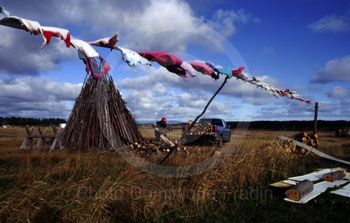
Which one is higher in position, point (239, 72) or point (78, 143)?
point (239, 72)

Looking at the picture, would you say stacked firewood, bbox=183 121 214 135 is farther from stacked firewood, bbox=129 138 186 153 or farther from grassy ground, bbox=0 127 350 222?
grassy ground, bbox=0 127 350 222

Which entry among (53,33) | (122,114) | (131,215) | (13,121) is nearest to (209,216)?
(131,215)

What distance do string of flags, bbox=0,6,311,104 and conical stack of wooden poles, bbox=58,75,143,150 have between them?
484 cm

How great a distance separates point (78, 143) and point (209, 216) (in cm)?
680

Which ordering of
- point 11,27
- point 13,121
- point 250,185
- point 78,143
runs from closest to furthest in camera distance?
point 11,27, point 250,185, point 78,143, point 13,121

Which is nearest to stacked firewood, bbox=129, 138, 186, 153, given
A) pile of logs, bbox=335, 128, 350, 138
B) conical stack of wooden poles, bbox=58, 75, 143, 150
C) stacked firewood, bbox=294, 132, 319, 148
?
conical stack of wooden poles, bbox=58, 75, 143, 150

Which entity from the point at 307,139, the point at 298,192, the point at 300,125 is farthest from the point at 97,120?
the point at 300,125

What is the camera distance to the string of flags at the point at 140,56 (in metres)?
2.93

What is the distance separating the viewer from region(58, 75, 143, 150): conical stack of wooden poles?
873 cm

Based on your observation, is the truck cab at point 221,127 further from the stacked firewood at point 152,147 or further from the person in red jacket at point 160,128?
the stacked firewood at point 152,147

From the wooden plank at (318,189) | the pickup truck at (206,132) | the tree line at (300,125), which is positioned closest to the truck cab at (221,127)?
the pickup truck at (206,132)

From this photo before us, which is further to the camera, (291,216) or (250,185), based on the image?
(250,185)

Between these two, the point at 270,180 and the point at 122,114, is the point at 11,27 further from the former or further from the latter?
the point at 122,114

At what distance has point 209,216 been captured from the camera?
3479mm
